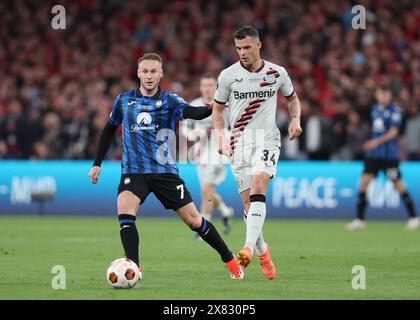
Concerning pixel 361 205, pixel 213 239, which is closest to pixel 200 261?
pixel 213 239

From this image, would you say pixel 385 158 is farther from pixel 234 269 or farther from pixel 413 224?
pixel 234 269

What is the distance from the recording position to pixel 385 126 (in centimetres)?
1739

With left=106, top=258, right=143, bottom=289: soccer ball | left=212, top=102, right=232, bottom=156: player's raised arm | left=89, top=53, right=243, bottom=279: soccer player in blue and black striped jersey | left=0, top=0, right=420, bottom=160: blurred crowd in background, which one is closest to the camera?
left=106, top=258, right=143, bottom=289: soccer ball

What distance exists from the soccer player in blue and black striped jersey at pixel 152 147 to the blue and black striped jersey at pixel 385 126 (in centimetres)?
836

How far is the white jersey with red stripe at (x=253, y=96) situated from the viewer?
9727 millimetres

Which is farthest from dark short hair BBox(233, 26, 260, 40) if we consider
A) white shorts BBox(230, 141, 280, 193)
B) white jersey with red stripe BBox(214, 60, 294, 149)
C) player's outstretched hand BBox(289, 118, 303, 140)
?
white shorts BBox(230, 141, 280, 193)

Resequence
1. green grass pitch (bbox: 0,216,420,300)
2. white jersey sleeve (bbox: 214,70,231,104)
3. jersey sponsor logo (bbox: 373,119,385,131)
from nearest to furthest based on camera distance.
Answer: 1. green grass pitch (bbox: 0,216,420,300)
2. white jersey sleeve (bbox: 214,70,231,104)
3. jersey sponsor logo (bbox: 373,119,385,131)

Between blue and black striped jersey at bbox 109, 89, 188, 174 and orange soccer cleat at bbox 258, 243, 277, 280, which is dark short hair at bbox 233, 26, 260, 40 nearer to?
blue and black striped jersey at bbox 109, 89, 188, 174

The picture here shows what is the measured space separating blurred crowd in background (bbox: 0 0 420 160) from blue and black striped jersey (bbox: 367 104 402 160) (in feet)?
8.51

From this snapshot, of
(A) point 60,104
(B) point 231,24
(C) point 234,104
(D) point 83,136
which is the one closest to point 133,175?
(C) point 234,104

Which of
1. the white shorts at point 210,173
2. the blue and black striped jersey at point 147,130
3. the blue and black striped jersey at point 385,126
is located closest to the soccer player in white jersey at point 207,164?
the white shorts at point 210,173

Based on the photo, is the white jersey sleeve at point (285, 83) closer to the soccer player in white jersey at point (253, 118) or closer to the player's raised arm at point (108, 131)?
the soccer player in white jersey at point (253, 118)

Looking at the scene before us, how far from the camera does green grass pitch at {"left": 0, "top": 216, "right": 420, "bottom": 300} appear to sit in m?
8.40

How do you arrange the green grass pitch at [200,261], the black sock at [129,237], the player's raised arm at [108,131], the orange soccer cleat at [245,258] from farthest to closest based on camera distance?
the player's raised arm at [108,131]
the orange soccer cleat at [245,258]
the black sock at [129,237]
the green grass pitch at [200,261]
